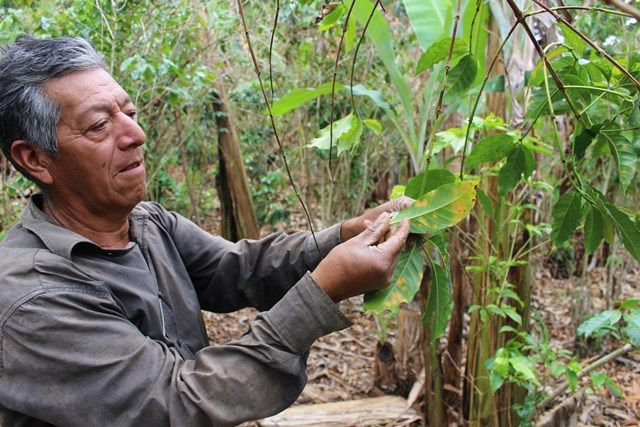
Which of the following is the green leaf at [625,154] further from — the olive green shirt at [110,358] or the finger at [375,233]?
the olive green shirt at [110,358]

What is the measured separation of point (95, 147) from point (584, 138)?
1.03 m

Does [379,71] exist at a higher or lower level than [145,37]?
lower

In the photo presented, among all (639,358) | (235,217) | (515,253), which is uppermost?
(515,253)

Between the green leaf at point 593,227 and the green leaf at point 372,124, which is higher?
the green leaf at point 372,124

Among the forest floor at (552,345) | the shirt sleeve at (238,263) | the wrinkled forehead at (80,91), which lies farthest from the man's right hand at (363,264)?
the forest floor at (552,345)

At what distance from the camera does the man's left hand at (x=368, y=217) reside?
4.67 ft

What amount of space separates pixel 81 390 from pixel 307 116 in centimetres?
427

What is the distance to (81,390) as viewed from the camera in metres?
1.13

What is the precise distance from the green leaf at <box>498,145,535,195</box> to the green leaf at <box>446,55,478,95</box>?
0.21 meters

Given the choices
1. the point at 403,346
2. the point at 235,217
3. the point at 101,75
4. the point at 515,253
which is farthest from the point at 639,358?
the point at 101,75

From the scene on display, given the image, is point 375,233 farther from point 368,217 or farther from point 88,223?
point 88,223

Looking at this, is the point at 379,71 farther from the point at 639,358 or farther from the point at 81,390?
the point at 81,390

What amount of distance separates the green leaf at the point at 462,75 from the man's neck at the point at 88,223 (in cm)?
84

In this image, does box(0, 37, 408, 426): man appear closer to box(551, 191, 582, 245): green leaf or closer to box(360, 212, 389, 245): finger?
box(360, 212, 389, 245): finger
